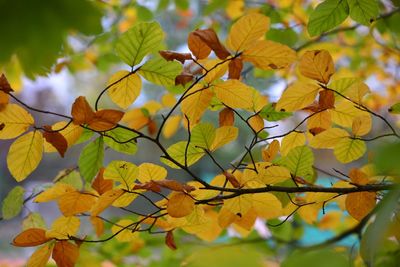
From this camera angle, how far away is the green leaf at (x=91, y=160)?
0.55 meters

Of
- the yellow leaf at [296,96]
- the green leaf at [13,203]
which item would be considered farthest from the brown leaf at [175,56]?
the green leaf at [13,203]

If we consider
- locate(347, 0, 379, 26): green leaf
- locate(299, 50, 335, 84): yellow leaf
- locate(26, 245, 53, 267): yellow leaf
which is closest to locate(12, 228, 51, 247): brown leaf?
locate(26, 245, 53, 267): yellow leaf

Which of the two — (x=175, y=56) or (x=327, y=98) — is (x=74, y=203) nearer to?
(x=175, y=56)

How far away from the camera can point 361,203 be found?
52cm

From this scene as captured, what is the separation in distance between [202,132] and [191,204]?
0.09 m

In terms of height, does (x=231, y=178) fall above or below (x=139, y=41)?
below

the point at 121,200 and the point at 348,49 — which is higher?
the point at 121,200

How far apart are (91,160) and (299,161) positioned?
0.25 meters

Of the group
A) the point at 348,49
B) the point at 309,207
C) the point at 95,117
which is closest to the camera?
the point at 95,117

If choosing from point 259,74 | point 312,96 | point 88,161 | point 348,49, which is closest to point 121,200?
point 88,161

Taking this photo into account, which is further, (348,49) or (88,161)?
(348,49)

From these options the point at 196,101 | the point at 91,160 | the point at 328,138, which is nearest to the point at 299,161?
the point at 328,138

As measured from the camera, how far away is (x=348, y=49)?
172cm

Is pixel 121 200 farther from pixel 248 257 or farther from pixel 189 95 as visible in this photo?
pixel 248 257
